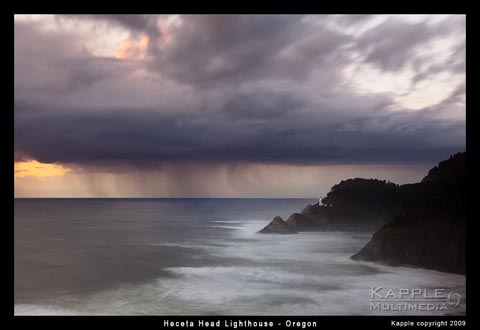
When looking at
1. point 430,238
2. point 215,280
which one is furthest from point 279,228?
point 430,238

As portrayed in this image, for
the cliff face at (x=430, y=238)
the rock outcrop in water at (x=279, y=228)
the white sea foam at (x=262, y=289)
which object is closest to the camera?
the white sea foam at (x=262, y=289)

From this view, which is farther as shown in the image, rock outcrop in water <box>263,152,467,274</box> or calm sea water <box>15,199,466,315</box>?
rock outcrop in water <box>263,152,467,274</box>

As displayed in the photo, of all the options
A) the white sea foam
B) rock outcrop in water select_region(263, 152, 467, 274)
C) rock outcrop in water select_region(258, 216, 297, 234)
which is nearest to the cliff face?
rock outcrop in water select_region(263, 152, 467, 274)

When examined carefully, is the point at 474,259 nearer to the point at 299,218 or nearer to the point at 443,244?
the point at 443,244

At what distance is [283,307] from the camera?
29.0m

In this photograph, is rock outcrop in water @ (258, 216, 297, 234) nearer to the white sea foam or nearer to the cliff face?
the white sea foam

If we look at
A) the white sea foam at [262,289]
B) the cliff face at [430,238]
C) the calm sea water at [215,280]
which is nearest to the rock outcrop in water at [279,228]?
the calm sea water at [215,280]

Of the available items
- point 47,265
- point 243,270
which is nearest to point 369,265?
point 243,270

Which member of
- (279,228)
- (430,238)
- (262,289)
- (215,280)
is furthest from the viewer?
(279,228)

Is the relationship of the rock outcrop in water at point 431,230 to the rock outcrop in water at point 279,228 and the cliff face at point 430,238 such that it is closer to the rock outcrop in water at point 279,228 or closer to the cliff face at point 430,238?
the cliff face at point 430,238

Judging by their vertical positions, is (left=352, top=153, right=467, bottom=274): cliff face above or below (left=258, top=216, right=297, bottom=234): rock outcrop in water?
above

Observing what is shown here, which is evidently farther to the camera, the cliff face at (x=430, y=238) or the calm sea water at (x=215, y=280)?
the cliff face at (x=430, y=238)

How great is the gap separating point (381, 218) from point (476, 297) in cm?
5193

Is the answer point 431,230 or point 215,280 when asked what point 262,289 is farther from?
point 431,230
